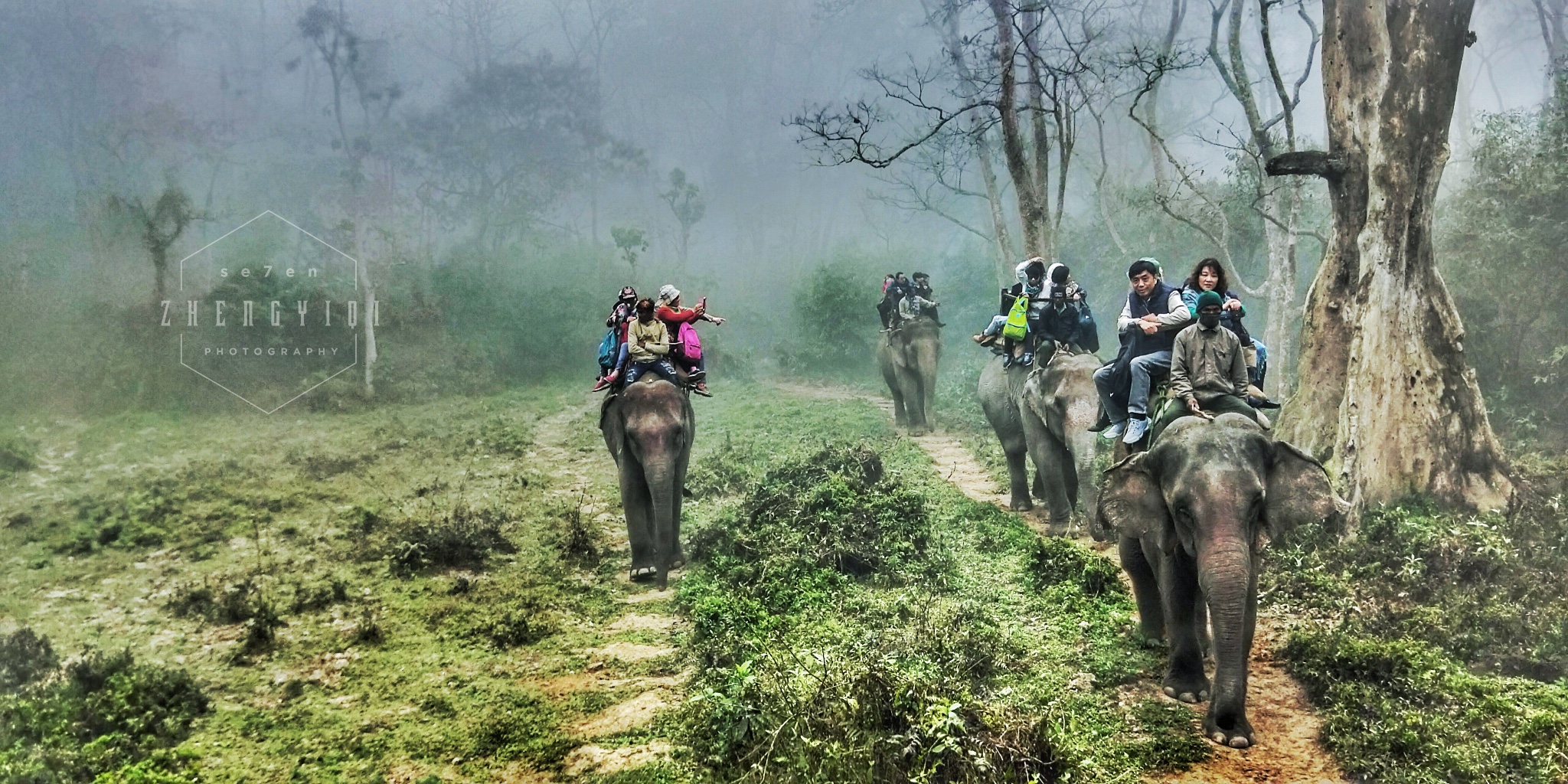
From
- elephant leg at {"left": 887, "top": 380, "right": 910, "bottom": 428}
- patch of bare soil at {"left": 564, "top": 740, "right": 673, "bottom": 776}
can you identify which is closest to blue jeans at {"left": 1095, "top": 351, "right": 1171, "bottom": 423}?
patch of bare soil at {"left": 564, "top": 740, "right": 673, "bottom": 776}

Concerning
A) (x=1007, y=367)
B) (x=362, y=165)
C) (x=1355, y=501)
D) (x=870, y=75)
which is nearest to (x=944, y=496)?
(x=1007, y=367)

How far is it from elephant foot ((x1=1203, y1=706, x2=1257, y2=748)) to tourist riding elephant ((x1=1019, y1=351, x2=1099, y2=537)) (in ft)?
14.9

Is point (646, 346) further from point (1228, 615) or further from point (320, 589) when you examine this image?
point (1228, 615)

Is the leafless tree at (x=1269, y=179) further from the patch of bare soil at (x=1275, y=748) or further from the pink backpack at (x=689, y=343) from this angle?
the patch of bare soil at (x=1275, y=748)

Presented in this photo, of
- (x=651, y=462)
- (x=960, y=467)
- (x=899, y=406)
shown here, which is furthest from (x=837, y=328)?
(x=651, y=462)

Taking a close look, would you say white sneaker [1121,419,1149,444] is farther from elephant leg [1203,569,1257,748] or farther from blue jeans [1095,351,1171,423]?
elephant leg [1203,569,1257,748]

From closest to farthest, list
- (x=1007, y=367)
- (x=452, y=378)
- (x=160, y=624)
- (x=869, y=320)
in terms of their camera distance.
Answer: (x=160, y=624), (x=1007, y=367), (x=452, y=378), (x=869, y=320)

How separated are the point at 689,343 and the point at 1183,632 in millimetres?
5967

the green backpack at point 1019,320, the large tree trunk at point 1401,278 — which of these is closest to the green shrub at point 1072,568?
the green backpack at point 1019,320

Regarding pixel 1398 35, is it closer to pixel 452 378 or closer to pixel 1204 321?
pixel 1204 321

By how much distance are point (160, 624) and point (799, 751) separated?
7124 mm

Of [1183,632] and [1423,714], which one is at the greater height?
[1183,632]

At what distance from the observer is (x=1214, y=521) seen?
5309mm

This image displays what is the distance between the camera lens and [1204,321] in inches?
243
